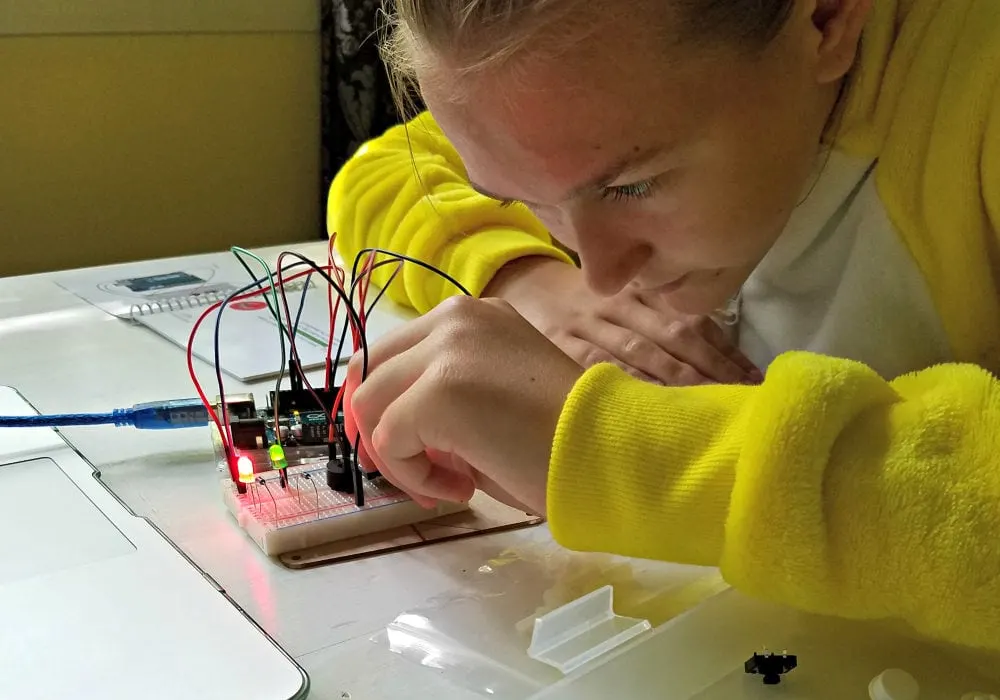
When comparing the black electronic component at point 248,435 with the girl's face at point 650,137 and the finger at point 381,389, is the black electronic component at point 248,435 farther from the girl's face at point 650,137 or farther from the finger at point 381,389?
the girl's face at point 650,137

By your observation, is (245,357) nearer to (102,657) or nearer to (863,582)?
(102,657)

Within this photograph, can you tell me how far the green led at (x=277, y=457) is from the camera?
59 centimetres

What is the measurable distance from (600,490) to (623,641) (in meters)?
0.07

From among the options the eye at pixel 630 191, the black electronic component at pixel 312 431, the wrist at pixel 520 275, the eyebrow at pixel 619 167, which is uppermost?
the eyebrow at pixel 619 167

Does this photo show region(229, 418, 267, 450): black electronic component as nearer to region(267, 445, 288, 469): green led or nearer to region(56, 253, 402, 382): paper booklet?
region(267, 445, 288, 469): green led

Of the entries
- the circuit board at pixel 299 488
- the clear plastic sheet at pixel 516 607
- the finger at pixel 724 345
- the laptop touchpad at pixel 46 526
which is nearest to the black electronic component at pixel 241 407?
the circuit board at pixel 299 488

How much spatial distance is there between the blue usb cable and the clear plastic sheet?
266mm

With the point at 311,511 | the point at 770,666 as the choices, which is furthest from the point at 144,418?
the point at 770,666

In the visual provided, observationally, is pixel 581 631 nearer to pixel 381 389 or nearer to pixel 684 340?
pixel 381 389

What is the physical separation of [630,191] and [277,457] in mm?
262

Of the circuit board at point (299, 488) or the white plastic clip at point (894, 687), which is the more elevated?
the circuit board at point (299, 488)

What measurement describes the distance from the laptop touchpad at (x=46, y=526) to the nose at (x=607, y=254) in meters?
0.30

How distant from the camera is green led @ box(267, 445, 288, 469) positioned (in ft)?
1.94

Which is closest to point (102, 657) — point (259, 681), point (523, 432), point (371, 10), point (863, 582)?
point (259, 681)
